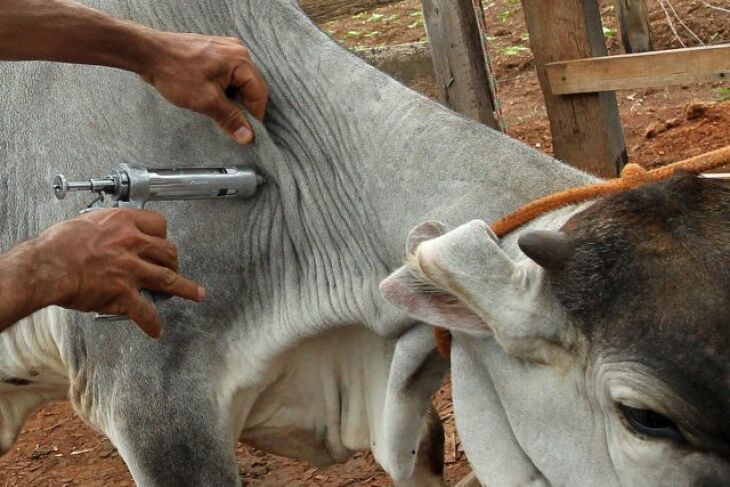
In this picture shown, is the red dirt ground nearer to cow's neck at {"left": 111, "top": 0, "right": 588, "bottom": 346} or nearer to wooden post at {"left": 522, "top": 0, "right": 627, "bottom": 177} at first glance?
wooden post at {"left": 522, "top": 0, "right": 627, "bottom": 177}

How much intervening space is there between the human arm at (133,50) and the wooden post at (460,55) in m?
2.39

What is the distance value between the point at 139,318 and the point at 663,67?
10.3 feet

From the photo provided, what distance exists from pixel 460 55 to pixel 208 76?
2523 mm

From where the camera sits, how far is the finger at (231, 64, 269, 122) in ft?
11.9

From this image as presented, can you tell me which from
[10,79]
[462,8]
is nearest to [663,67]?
[462,8]

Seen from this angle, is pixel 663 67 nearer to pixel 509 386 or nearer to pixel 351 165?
pixel 351 165

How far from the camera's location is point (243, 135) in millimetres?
3629

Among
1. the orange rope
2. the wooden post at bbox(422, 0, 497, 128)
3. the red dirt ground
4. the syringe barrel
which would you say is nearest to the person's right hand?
the syringe barrel

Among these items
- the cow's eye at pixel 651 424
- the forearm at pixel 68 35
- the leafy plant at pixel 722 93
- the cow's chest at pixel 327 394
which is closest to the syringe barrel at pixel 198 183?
the forearm at pixel 68 35

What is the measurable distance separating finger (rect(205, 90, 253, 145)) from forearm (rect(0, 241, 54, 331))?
2.36 ft

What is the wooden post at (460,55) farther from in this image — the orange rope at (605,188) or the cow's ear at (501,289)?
the cow's ear at (501,289)

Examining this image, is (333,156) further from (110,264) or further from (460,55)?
(460,55)

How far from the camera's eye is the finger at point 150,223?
10.9 ft

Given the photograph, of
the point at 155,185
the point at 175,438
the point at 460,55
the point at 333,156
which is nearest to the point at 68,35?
the point at 155,185
